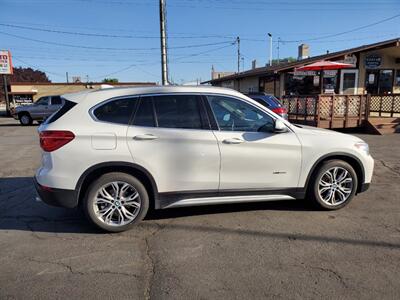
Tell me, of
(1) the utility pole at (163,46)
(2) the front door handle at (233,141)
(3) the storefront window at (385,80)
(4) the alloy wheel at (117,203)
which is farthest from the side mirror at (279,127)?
(3) the storefront window at (385,80)

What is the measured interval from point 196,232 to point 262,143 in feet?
4.60

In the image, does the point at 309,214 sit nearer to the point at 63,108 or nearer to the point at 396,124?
the point at 63,108

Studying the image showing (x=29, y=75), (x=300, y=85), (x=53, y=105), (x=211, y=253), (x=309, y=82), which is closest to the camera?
(x=211, y=253)

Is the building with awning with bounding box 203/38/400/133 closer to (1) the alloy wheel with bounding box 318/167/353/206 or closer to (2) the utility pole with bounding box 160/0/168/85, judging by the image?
(2) the utility pole with bounding box 160/0/168/85

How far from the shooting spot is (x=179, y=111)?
4.48m

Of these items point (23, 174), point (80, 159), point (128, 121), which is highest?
point (128, 121)

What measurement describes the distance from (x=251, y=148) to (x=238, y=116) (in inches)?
17.7

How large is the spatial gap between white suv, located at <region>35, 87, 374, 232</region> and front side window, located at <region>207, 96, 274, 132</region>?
1cm

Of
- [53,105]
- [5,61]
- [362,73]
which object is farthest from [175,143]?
[5,61]

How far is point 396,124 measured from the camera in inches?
571

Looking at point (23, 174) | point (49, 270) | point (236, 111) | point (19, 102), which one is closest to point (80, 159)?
point (49, 270)

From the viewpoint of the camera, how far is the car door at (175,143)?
429 centimetres

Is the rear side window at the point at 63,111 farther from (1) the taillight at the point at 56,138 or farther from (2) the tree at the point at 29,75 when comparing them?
(2) the tree at the point at 29,75

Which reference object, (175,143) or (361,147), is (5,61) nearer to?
(175,143)
